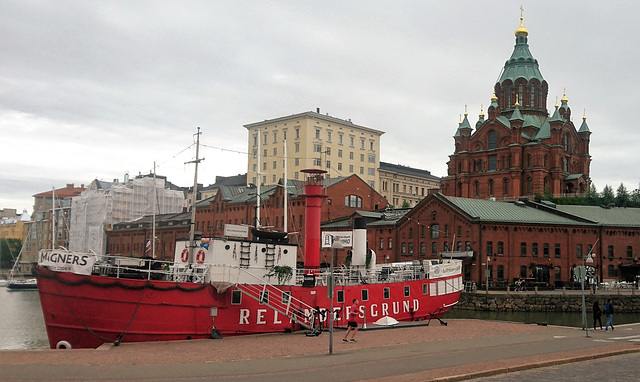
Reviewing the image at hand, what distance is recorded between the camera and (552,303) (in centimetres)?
6178

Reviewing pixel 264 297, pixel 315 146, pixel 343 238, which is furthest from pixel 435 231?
pixel 315 146

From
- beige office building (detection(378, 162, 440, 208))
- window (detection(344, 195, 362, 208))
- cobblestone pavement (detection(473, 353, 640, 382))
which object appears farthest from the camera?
beige office building (detection(378, 162, 440, 208))

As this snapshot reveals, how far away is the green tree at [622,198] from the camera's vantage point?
3809 inches

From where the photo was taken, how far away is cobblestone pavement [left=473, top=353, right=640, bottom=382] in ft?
60.3

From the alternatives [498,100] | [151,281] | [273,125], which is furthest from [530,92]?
[151,281]

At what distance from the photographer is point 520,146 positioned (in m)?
97.8

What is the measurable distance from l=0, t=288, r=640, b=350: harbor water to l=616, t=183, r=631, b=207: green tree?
42.1 meters

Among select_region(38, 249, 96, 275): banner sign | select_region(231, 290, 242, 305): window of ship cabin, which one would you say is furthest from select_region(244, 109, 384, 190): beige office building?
select_region(38, 249, 96, 275): banner sign

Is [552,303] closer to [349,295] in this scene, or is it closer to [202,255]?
[349,295]

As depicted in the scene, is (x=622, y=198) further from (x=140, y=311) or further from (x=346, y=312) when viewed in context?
(x=140, y=311)

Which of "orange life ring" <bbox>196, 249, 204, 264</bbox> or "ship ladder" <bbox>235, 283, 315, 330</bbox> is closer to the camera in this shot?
"ship ladder" <bbox>235, 283, 315, 330</bbox>

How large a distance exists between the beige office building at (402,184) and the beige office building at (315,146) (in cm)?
337

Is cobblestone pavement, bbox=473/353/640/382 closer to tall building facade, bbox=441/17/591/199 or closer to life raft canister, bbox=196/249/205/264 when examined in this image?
life raft canister, bbox=196/249/205/264

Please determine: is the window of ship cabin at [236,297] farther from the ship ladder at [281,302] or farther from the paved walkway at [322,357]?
the paved walkway at [322,357]
